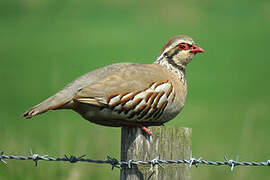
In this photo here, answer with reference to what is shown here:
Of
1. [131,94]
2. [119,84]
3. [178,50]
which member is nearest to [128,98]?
Result: [131,94]

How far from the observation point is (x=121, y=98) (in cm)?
530

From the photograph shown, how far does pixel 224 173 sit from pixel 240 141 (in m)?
0.66

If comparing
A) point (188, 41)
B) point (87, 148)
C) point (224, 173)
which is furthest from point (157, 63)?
point (224, 173)

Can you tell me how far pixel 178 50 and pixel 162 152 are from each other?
7.89ft

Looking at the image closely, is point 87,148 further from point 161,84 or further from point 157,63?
point 161,84

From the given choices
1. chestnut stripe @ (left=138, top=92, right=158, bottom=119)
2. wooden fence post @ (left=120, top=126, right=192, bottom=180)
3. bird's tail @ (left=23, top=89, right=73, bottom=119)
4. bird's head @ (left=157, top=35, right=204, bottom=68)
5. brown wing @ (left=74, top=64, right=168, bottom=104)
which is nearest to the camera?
wooden fence post @ (left=120, top=126, right=192, bottom=180)

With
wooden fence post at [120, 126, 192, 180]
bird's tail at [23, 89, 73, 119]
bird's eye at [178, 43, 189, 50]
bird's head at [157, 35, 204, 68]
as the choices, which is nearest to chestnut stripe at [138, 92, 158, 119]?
wooden fence post at [120, 126, 192, 180]

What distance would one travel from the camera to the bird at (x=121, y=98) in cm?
527

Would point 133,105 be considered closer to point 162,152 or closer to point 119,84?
point 119,84

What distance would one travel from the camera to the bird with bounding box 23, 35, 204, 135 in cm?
527

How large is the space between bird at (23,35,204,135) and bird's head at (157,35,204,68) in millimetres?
752

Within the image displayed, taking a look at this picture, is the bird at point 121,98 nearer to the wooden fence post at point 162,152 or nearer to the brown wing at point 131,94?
the brown wing at point 131,94

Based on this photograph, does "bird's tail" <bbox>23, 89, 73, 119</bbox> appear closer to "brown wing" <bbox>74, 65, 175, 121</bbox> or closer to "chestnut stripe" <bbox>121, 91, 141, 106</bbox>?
"brown wing" <bbox>74, 65, 175, 121</bbox>

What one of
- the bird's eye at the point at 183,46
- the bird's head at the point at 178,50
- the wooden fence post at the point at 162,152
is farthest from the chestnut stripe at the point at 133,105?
the bird's eye at the point at 183,46
